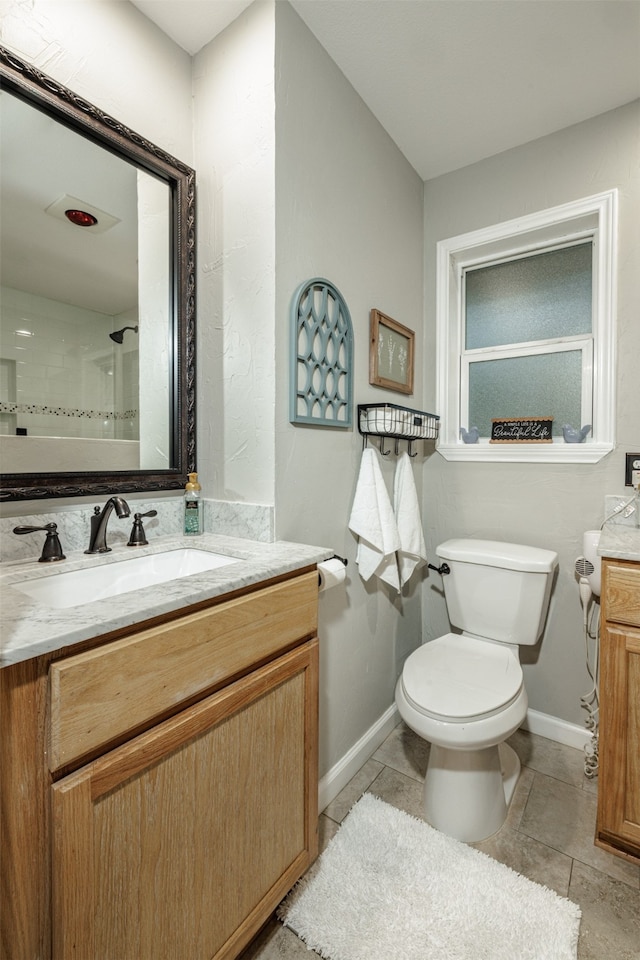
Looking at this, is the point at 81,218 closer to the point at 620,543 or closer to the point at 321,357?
the point at 321,357

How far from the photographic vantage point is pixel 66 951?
0.65 metres

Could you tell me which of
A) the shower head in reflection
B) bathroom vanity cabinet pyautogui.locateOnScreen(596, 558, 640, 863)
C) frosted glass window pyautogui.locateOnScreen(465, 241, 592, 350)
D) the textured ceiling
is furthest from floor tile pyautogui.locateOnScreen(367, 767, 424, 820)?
the textured ceiling

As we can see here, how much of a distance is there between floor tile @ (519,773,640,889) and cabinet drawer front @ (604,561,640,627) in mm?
723

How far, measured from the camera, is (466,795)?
1392 mm

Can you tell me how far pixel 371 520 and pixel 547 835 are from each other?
1.13 metres

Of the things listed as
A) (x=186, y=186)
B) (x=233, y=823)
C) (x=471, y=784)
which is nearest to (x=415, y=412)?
(x=186, y=186)

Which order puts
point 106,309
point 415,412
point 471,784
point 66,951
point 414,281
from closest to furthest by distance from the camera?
point 66,951 < point 106,309 < point 471,784 < point 415,412 < point 414,281

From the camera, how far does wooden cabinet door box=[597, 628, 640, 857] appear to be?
1.23m

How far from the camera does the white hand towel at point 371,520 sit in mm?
1603

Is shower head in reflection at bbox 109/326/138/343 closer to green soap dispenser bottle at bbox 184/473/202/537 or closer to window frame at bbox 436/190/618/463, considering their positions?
green soap dispenser bottle at bbox 184/473/202/537

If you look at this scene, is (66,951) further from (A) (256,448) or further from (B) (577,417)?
(B) (577,417)

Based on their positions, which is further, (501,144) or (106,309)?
(501,144)

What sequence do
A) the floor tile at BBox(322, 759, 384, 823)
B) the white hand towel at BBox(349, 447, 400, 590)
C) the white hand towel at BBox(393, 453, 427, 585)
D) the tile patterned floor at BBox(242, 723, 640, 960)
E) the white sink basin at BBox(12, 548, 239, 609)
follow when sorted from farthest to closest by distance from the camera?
the white hand towel at BBox(393, 453, 427, 585)
the white hand towel at BBox(349, 447, 400, 590)
the floor tile at BBox(322, 759, 384, 823)
the tile patterned floor at BBox(242, 723, 640, 960)
the white sink basin at BBox(12, 548, 239, 609)

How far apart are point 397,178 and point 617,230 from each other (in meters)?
0.90
